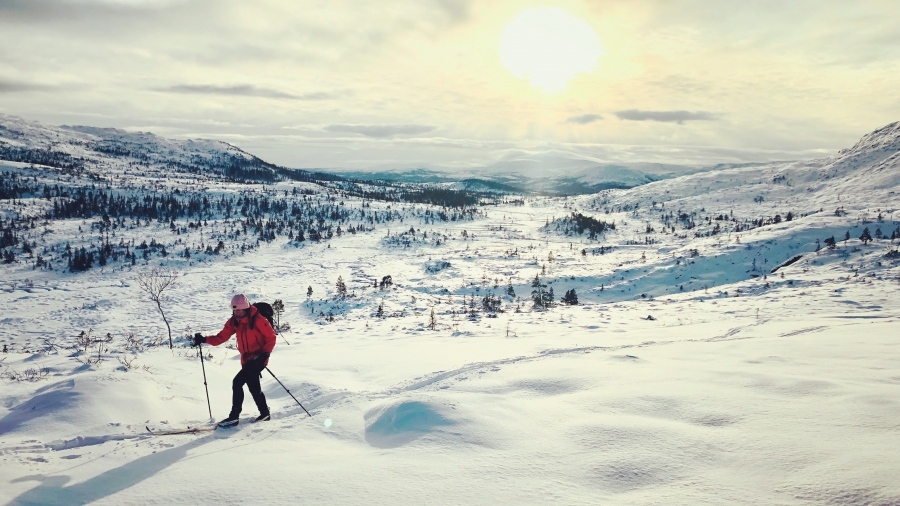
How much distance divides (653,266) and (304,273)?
2162 centimetres

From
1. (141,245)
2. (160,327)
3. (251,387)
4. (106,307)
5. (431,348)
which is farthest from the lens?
(141,245)

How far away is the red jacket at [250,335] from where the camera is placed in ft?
18.7

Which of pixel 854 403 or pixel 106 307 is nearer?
pixel 854 403

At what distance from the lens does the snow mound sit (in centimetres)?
431

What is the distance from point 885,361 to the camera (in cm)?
581

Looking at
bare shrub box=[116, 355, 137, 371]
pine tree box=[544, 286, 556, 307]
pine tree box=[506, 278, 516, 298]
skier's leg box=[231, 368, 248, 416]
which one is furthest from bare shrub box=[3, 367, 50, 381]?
pine tree box=[506, 278, 516, 298]

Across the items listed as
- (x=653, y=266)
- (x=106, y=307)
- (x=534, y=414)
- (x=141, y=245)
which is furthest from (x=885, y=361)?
(x=141, y=245)

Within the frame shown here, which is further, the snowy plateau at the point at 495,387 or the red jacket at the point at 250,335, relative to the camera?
the red jacket at the point at 250,335

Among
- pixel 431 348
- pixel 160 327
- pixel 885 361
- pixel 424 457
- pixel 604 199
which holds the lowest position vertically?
pixel 160 327

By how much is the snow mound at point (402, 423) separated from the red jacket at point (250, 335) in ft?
6.39

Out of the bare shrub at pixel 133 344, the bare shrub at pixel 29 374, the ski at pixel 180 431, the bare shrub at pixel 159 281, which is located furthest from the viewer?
the bare shrub at pixel 159 281

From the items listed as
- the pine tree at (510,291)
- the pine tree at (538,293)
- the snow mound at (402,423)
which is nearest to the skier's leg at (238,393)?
the snow mound at (402,423)

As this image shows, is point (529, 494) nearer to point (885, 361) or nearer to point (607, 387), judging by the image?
point (607, 387)

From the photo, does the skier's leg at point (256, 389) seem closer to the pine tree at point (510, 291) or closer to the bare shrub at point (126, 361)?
the bare shrub at point (126, 361)
